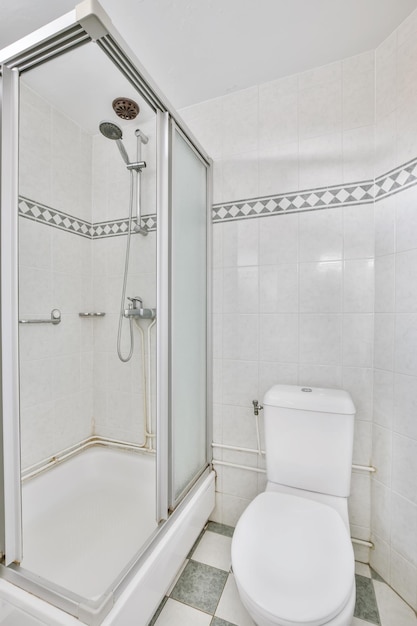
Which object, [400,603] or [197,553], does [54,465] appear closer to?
[197,553]

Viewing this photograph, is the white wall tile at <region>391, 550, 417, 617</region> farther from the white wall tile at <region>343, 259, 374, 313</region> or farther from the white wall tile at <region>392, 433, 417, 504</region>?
the white wall tile at <region>343, 259, 374, 313</region>

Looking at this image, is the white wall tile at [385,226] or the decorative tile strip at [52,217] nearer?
the white wall tile at [385,226]

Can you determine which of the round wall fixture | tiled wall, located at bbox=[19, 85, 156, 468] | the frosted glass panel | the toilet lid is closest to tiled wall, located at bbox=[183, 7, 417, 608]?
the frosted glass panel

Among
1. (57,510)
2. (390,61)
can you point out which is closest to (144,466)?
(57,510)

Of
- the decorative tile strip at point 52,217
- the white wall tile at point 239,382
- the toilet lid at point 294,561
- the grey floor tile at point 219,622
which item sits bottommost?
the grey floor tile at point 219,622

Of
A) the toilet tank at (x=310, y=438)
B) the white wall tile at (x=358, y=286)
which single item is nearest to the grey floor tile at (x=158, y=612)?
the toilet tank at (x=310, y=438)

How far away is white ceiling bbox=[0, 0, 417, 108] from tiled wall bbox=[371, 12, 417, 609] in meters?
0.19

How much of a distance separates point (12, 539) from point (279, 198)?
1.74m

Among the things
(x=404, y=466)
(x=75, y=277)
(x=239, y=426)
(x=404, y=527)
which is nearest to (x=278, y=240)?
(x=239, y=426)

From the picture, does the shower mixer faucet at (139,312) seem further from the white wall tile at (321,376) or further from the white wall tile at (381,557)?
the white wall tile at (381,557)

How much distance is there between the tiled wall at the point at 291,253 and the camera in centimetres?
137

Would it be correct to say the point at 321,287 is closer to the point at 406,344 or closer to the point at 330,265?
the point at 330,265

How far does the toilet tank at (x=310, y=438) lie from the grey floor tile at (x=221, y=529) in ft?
1.62

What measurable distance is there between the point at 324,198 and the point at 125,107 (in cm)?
115
